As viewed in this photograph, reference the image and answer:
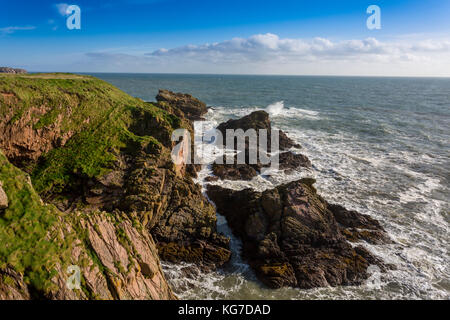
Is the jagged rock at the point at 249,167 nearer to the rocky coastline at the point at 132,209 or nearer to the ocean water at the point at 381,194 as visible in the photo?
the ocean water at the point at 381,194

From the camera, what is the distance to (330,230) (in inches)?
699

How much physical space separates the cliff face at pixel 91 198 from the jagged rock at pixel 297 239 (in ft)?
8.14

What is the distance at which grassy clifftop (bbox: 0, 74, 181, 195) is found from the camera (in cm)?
1802

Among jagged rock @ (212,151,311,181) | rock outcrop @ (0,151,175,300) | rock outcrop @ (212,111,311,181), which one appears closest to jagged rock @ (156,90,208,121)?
rock outcrop @ (212,111,311,181)

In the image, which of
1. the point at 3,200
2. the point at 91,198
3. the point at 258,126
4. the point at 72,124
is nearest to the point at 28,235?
the point at 3,200

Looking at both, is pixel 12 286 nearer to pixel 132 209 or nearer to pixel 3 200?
pixel 3 200

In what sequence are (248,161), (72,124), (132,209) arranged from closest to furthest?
(132,209), (72,124), (248,161)

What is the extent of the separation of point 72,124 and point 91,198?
744cm

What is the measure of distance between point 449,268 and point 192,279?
1723cm

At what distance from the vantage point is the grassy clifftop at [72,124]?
1802cm

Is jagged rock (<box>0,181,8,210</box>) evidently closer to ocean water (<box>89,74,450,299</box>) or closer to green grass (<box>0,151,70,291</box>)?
green grass (<box>0,151,70,291</box>)

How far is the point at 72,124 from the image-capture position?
20.7 meters

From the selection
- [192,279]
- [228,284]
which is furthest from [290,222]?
[192,279]

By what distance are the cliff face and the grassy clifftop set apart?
8cm
